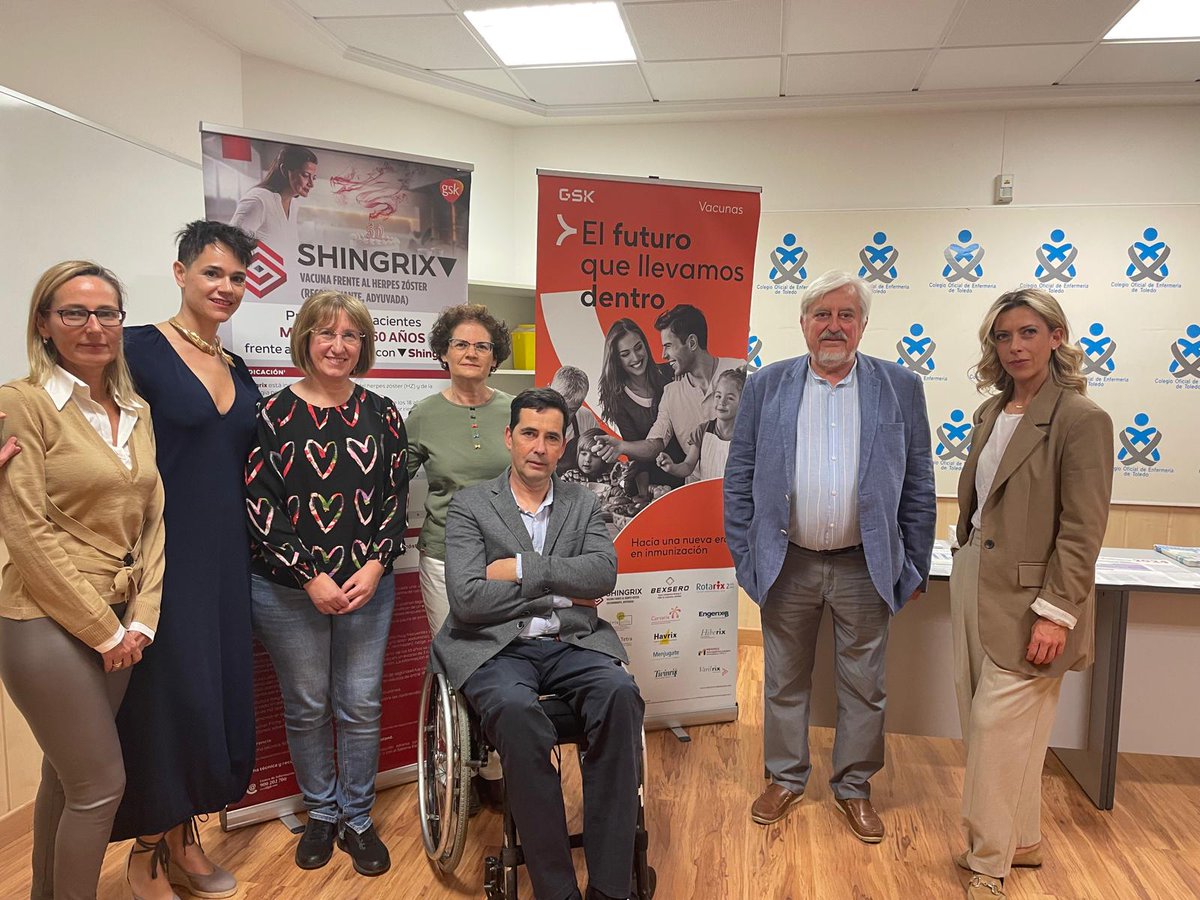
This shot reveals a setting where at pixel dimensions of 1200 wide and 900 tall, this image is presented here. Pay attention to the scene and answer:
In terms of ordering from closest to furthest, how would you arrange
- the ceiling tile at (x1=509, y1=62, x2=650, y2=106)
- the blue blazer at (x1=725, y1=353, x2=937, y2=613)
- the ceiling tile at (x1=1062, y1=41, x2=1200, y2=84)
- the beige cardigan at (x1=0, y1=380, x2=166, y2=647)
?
the beige cardigan at (x1=0, y1=380, x2=166, y2=647) → the blue blazer at (x1=725, y1=353, x2=937, y2=613) → the ceiling tile at (x1=1062, y1=41, x2=1200, y2=84) → the ceiling tile at (x1=509, y1=62, x2=650, y2=106)

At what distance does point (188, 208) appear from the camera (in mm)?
3049

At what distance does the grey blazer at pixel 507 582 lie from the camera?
2.09 meters

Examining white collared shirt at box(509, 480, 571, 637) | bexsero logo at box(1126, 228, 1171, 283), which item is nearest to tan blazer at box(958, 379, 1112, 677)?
white collared shirt at box(509, 480, 571, 637)

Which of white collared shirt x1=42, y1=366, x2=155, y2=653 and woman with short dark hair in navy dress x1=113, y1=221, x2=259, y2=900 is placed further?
woman with short dark hair in navy dress x1=113, y1=221, x2=259, y2=900

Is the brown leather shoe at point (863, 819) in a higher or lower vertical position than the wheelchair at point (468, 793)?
lower

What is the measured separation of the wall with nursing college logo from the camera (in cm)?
394

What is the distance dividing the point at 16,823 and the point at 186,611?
45.5 inches

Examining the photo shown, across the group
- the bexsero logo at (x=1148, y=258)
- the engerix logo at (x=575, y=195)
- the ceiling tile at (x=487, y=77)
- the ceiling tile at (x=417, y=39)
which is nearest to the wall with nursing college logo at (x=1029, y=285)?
the bexsero logo at (x=1148, y=258)

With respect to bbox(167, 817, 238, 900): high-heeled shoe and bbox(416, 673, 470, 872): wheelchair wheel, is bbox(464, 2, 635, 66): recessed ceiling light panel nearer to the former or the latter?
bbox(416, 673, 470, 872): wheelchair wheel

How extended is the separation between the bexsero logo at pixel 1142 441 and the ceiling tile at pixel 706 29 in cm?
268

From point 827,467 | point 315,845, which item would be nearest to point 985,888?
point 827,467

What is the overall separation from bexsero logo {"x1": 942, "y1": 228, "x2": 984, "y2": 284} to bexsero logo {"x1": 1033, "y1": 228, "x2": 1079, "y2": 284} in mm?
291

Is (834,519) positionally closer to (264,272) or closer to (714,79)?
(264,272)

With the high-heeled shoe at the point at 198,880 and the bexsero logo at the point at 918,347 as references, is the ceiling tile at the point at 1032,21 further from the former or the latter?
the high-heeled shoe at the point at 198,880
